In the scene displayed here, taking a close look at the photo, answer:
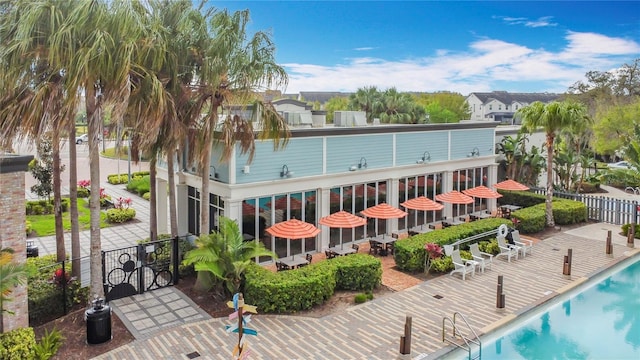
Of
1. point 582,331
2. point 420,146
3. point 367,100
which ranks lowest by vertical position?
point 582,331

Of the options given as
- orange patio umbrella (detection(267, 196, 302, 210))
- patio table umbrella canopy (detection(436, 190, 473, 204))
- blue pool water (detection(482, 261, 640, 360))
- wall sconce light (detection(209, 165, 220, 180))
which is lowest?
blue pool water (detection(482, 261, 640, 360))

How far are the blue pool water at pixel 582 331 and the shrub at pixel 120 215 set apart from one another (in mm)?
19845

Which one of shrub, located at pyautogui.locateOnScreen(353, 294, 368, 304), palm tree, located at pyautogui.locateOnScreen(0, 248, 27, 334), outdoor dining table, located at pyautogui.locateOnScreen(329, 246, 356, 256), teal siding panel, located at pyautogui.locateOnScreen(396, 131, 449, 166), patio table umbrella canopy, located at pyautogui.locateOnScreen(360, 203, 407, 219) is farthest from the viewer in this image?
teal siding panel, located at pyautogui.locateOnScreen(396, 131, 449, 166)

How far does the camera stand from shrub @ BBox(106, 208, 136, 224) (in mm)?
25219

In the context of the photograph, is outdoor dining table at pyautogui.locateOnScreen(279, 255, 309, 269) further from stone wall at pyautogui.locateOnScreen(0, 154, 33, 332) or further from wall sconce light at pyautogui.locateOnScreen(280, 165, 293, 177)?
stone wall at pyautogui.locateOnScreen(0, 154, 33, 332)

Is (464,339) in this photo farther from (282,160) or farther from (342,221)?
(282,160)

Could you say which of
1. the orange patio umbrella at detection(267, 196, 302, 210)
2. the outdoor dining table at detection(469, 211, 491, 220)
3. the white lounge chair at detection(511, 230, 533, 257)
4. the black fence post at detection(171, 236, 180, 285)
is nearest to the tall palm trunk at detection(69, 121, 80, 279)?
the black fence post at detection(171, 236, 180, 285)

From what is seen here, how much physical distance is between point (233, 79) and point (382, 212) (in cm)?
835

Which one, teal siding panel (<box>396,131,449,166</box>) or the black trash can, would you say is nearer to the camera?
the black trash can

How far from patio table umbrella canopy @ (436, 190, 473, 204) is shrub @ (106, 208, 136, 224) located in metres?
16.1

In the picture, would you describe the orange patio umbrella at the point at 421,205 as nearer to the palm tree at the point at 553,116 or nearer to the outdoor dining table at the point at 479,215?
the outdoor dining table at the point at 479,215

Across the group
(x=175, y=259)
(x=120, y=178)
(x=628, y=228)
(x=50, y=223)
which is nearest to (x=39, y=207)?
(x=50, y=223)

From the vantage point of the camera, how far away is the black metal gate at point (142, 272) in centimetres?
1444

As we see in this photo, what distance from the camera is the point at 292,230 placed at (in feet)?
52.8
